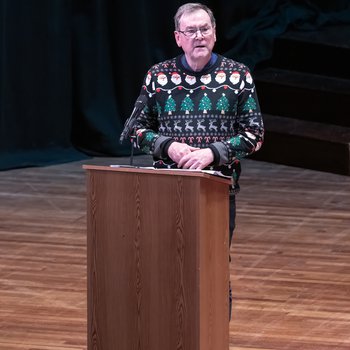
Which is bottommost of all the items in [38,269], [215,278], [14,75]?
[38,269]

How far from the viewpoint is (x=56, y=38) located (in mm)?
7879

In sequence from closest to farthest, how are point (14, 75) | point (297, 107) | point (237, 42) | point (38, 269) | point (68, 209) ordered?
point (38, 269) < point (68, 209) < point (14, 75) < point (297, 107) < point (237, 42)

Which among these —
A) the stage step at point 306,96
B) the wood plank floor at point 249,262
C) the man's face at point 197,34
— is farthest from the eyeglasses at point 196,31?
the stage step at point 306,96

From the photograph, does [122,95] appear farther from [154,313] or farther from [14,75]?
[154,313]

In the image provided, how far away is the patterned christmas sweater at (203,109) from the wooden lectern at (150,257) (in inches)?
12.4

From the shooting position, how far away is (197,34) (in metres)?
3.10

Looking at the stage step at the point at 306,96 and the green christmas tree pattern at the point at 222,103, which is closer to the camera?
the green christmas tree pattern at the point at 222,103

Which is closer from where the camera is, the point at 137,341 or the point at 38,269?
the point at 137,341

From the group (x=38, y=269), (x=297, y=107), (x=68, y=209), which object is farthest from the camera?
(x=297, y=107)

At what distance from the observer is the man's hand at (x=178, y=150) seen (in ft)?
10.1

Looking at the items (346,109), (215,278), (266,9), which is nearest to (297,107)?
(346,109)

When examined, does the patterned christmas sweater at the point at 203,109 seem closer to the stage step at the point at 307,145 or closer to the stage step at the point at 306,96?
the stage step at the point at 307,145

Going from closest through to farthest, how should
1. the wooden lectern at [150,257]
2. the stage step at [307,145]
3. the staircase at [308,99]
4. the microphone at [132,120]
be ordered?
1. the wooden lectern at [150,257]
2. the microphone at [132,120]
3. the stage step at [307,145]
4. the staircase at [308,99]

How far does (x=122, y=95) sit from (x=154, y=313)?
559 cm
